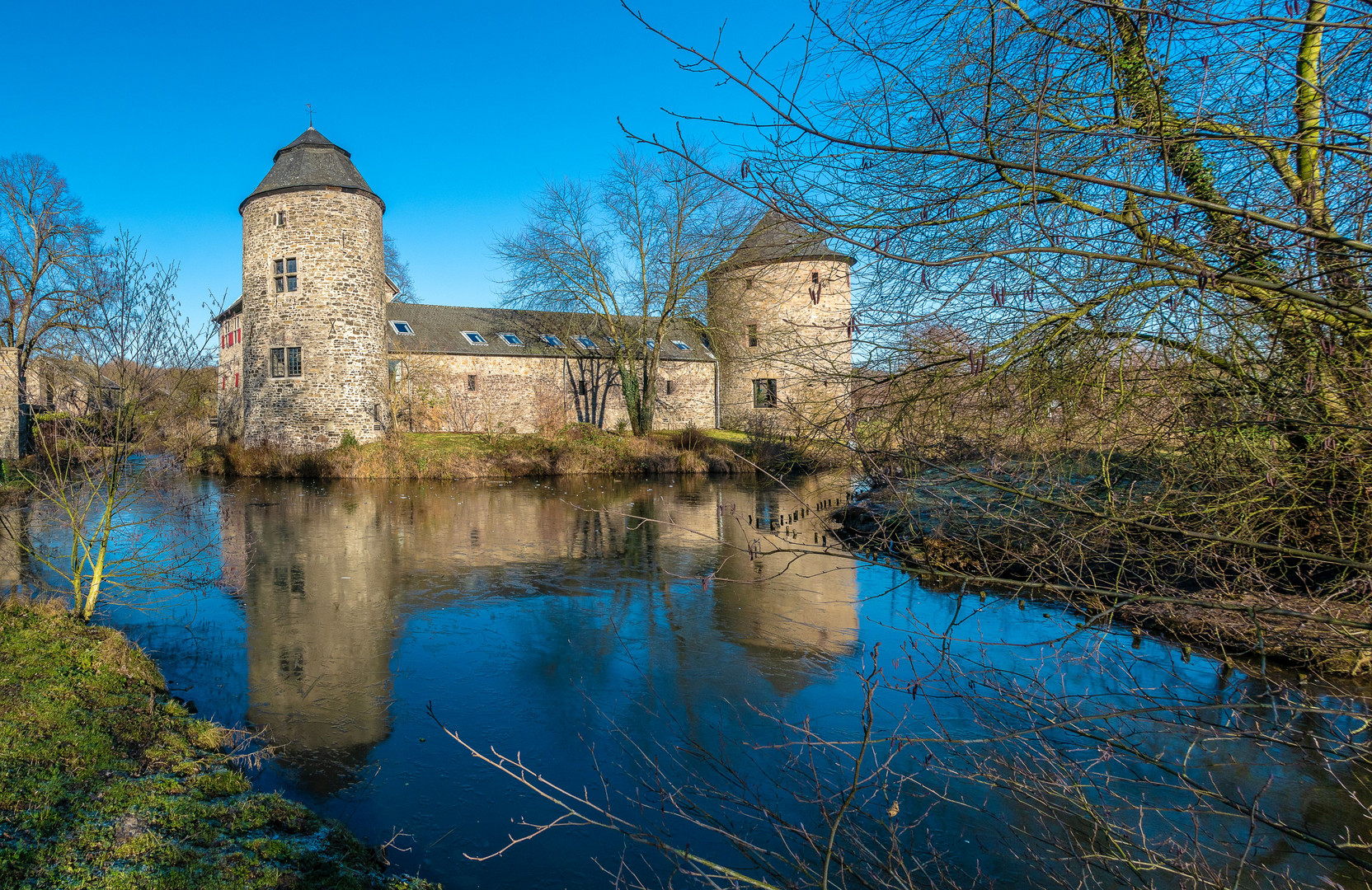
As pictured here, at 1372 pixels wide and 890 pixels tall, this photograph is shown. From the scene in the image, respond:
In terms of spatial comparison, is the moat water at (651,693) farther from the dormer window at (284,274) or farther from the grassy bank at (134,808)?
the dormer window at (284,274)

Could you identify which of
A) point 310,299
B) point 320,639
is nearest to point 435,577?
point 320,639

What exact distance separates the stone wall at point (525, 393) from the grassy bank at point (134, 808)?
2076 centimetres

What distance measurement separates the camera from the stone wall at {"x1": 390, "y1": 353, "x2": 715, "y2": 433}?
27578mm

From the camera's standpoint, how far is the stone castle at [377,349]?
75.4 feet

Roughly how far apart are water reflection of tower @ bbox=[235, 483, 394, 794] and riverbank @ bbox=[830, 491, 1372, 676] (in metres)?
3.48

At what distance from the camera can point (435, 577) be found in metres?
9.71

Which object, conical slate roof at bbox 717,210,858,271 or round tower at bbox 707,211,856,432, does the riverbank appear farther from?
conical slate roof at bbox 717,210,858,271

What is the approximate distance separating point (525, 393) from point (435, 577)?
68.6ft

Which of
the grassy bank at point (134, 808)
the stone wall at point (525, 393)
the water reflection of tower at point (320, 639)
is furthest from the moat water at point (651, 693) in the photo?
the stone wall at point (525, 393)

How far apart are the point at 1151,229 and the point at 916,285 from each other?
1.27 m

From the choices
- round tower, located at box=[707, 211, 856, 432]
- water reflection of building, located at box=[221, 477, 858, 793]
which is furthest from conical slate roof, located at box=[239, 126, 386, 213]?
round tower, located at box=[707, 211, 856, 432]

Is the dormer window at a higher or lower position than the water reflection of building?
higher

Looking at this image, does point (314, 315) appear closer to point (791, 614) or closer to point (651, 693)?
point (791, 614)

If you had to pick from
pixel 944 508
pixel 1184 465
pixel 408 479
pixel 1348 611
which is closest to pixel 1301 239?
pixel 944 508
